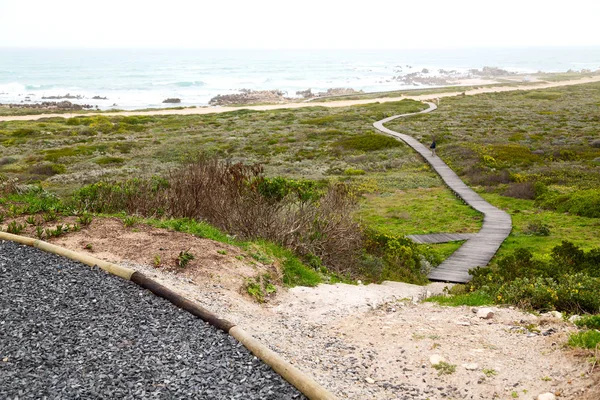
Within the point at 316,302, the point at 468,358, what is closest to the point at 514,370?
the point at 468,358

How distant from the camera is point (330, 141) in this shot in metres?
46.9

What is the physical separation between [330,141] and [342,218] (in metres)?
32.3

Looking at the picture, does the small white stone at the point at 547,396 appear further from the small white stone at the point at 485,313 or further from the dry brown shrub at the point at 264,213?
the dry brown shrub at the point at 264,213

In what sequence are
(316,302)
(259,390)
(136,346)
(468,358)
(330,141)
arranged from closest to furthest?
(259,390) < (136,346) < (468,358) < (316,302) < (330,141)

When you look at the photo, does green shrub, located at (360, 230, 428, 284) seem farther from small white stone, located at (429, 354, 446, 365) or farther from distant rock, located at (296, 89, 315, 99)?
distant rock, located at (296, 89, 315, 99)

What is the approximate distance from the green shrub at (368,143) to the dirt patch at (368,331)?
3048 centimetres

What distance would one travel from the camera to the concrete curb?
5.99m

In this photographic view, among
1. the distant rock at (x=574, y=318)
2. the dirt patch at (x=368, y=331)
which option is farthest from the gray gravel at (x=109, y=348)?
the distant rock at (x=574, y=318)

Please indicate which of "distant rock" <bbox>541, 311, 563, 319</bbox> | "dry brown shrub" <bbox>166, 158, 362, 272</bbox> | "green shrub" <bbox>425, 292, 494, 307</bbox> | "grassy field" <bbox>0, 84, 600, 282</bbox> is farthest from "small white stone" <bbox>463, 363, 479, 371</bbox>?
"grassy field" <bbox>0, 84, 600, 282</bbox>

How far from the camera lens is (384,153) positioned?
40125 millimetres

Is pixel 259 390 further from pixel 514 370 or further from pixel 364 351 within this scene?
pixel 514 370

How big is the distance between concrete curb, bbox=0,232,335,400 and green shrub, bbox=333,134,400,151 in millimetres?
33742

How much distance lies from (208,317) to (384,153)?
33.7 m

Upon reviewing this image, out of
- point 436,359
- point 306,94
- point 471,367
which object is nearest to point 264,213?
point 436,359
